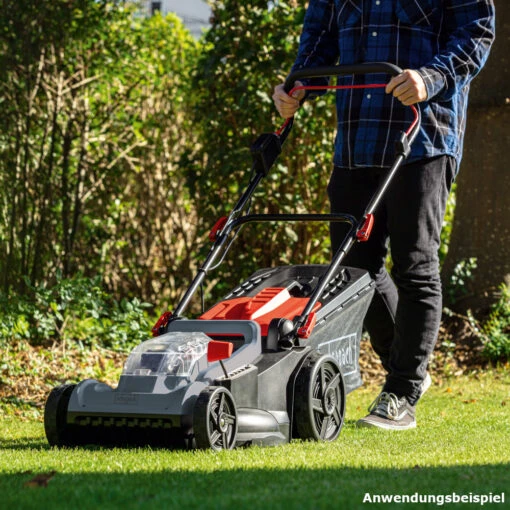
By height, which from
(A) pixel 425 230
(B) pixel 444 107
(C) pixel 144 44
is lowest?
(A) pixel 425 230

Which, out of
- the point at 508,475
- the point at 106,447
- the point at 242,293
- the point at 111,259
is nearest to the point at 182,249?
the point at 111,259

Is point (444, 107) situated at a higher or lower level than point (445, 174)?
higher

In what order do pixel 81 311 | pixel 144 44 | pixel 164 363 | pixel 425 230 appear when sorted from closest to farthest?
1. pixel 164 363
2. pixel 425 230
3. pixel 81 311
4. pixel 144 44

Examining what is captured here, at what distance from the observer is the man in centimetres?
432

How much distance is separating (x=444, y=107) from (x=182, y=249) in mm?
4192

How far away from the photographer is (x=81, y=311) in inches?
262

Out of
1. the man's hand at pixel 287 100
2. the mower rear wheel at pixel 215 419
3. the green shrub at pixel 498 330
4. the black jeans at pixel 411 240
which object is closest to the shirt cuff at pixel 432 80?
the black jeans at pixel 411 240

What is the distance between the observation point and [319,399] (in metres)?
3.93

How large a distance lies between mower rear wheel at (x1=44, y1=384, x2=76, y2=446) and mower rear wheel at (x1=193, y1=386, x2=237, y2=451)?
21.3 inches

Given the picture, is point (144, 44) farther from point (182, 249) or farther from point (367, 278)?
point (367, 278)

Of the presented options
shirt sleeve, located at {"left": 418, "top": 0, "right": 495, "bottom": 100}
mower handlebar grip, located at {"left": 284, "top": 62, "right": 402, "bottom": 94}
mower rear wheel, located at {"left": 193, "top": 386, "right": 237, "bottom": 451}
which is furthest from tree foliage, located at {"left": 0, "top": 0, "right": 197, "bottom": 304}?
mower rear wheel, located at {"left": 193, "top": 386, "right": 237, "bottom": 451}

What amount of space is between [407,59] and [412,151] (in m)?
0.40

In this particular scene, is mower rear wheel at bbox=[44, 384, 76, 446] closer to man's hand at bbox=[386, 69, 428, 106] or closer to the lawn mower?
the lawn mower

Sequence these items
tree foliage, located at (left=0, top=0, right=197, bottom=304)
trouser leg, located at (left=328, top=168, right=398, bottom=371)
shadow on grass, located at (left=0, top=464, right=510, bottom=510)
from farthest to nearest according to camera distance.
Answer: tree foliage, located at (left=0, top=0, right=197, bottom=304), trouser leg, located at (left=328, top=168, right=398, bottom=371), shadow on grass, located at (left=0, top=464, right=510, bottom=510)
